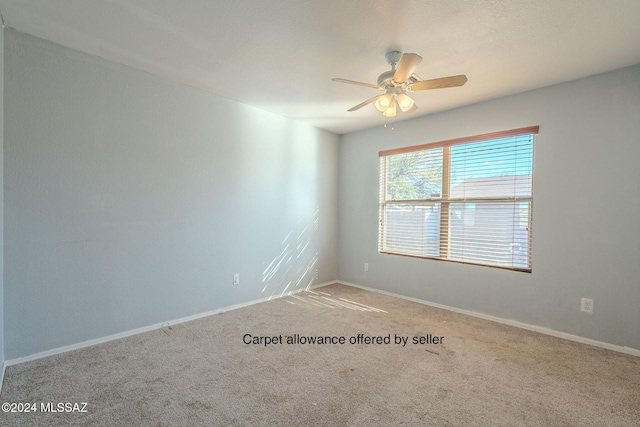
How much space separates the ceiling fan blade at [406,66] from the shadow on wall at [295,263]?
101 inches

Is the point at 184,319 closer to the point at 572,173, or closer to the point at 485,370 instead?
the point at 485,370

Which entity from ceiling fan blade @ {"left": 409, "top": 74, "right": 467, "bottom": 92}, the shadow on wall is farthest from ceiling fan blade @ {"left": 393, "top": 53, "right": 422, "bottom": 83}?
the shadow on wall

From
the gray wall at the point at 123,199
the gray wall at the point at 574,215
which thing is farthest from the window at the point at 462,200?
the gray wall at the point at 123,199

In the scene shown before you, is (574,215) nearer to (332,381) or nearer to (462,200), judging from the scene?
(462,200)

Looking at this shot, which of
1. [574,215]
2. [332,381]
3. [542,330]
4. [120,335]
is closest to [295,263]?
[120,335]

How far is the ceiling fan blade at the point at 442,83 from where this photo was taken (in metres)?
2.13

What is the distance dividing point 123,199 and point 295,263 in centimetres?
230

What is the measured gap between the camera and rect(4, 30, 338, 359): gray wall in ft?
7.32

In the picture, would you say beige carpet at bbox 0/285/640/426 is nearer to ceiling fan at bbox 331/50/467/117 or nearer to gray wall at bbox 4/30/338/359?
gray wall at bbox 4/30/338/359

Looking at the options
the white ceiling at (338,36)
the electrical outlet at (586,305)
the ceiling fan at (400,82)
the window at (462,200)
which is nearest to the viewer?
the white ceiling at (338,36)

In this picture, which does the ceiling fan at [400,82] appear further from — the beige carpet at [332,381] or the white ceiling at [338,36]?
the beige carpet at [332,381]

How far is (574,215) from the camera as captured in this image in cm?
282

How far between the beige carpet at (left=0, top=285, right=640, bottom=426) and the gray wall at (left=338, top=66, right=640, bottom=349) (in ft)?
1.13

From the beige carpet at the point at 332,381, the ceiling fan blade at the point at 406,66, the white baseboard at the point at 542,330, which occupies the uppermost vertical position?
the ceiling fan blade at the point at 406,66
